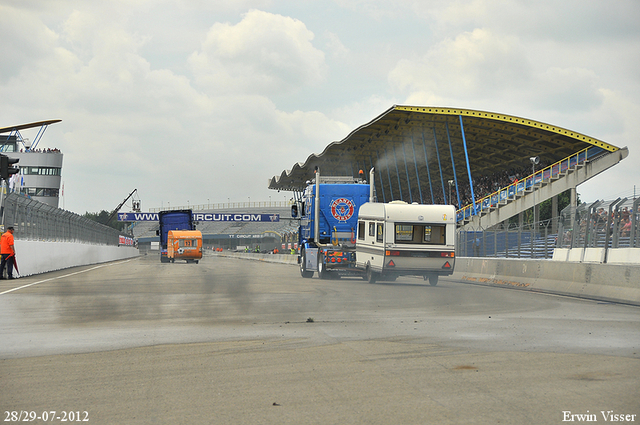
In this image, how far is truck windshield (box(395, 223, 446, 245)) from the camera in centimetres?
2139

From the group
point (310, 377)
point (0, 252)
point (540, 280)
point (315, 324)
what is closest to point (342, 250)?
point (540, 280)

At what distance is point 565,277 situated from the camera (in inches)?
727

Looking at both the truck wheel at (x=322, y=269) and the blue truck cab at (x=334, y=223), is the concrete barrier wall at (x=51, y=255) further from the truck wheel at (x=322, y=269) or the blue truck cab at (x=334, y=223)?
the truck wheel at (x=322, y=269)

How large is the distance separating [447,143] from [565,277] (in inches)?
1710

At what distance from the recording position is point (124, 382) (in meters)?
6.24

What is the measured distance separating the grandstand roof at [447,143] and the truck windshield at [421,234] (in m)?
27.9

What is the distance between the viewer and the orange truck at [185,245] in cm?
5209

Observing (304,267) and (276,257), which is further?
(276,257)

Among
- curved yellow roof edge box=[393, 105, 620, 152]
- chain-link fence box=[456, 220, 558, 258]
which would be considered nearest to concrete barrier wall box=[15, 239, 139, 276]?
chain-link fence box=[456, 220, 558, 258]

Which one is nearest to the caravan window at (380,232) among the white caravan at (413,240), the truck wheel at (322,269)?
the white caravan at (413,240)

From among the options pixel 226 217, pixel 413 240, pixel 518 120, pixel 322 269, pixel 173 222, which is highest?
pixel 518 120

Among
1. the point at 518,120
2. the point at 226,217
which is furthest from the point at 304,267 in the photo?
the point at 226,217

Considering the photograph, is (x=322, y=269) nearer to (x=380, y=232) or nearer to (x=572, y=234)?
(x=380, y=232)

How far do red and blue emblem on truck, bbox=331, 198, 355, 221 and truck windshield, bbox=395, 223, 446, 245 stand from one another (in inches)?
186
